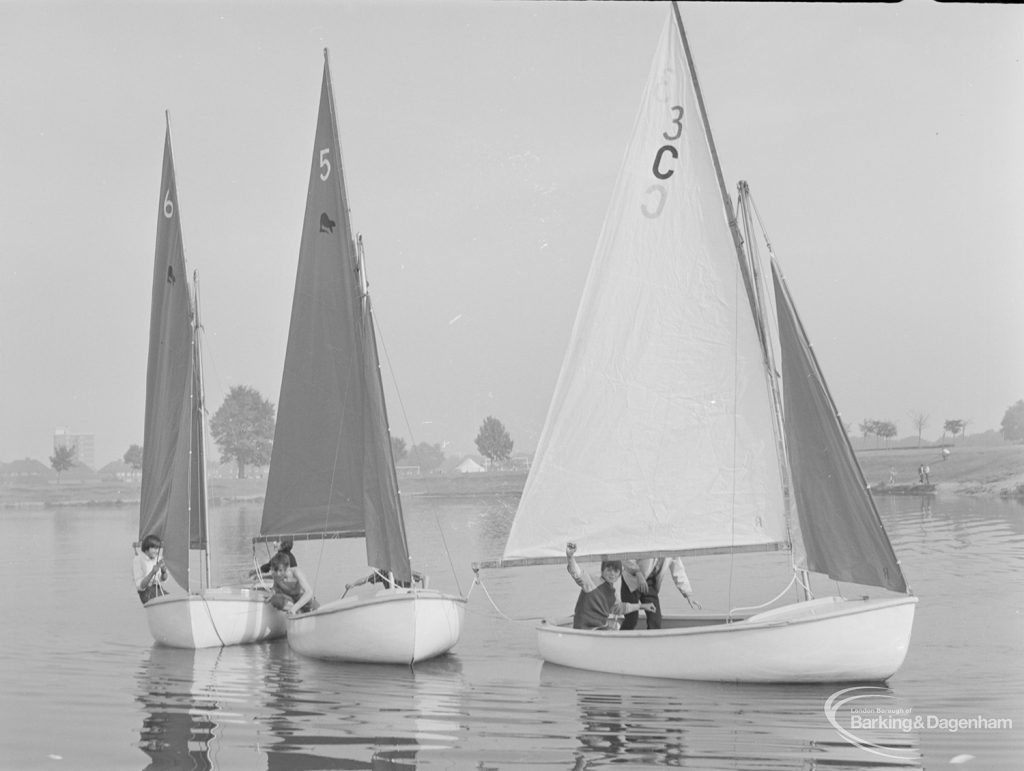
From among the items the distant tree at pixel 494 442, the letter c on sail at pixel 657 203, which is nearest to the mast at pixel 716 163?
the letter c on sail at pixel 657 203

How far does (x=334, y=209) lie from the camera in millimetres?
18516

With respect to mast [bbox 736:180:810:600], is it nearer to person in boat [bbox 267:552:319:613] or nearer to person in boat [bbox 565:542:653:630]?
person in boat [bbox 565:542:653:630]

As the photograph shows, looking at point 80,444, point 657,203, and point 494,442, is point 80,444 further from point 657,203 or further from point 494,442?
point 657,203

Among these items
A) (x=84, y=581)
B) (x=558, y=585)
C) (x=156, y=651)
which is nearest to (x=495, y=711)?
(x=156, y=651)

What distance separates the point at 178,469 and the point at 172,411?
4.03 ft

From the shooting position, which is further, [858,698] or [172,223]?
[172,223]

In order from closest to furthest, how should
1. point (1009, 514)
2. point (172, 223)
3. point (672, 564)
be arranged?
1. point (672, 564)
2. point (172, 223)
3. point (1009, 514)

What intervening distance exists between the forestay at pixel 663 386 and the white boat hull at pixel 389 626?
4.35 ft

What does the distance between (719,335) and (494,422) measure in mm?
90144

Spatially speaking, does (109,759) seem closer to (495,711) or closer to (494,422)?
(495,711)

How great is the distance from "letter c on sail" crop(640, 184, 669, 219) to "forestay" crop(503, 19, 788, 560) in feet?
0.06

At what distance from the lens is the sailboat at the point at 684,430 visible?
1412cm

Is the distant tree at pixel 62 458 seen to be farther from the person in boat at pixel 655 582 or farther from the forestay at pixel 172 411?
the person in boat at pixel 655 582

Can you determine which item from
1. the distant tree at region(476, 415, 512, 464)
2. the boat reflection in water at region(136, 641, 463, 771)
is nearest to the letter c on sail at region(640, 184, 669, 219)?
the boat reflection in water at region(136, 641, 463, 771)
